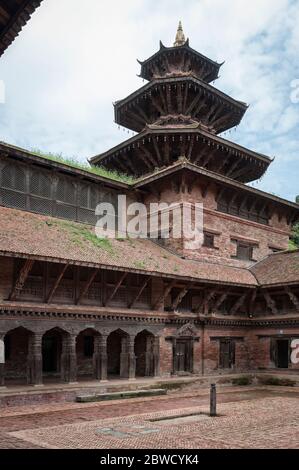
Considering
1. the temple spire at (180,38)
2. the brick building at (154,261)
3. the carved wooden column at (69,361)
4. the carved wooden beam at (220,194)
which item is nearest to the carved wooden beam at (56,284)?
the brick building at (154,261)

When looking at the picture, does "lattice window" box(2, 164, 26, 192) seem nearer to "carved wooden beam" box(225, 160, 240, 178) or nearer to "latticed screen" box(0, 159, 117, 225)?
"latticed screen" box(0, 159, 117, 225)

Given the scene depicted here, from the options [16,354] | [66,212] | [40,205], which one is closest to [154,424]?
[16,354]

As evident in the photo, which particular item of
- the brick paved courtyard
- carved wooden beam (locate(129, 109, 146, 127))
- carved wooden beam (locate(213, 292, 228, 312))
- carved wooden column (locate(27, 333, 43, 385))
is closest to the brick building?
carved wooden column (locate(27, 333, 43, 385))

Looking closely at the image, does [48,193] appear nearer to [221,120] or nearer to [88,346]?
[88,346]

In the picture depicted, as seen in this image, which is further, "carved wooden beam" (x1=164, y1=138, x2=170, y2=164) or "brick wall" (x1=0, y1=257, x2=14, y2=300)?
"carved wooden beam" (x1=164, y1=138, x2=170, y2=164)

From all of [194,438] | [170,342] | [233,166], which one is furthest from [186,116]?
[194,438]

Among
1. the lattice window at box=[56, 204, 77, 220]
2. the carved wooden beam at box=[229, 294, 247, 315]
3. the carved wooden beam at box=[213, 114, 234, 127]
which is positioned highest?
the carved wooden beam at box=[213, 114, 234, 127]

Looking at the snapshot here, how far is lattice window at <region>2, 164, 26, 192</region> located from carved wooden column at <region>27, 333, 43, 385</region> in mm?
7143

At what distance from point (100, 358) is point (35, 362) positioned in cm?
A: 308

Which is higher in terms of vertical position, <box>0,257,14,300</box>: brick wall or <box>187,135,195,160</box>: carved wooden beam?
<box>187,135,195,160</box>: carved wooden beam

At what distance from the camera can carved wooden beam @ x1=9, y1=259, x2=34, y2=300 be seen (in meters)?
16.5

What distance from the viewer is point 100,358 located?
19438 millimetres
